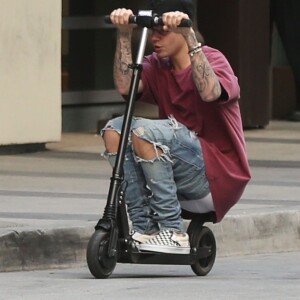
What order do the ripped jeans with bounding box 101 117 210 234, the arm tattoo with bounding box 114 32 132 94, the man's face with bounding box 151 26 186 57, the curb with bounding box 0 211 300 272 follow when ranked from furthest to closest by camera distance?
the curb with bounding box 0 211 300 272
the arm tattoo with bounding box 114 32 132 94
the man's face with bounding box 151 26 186 57
the ripped jeans with bounding box 101 117 210 234

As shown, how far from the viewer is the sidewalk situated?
290 inches

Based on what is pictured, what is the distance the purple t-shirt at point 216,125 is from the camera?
6.69 m

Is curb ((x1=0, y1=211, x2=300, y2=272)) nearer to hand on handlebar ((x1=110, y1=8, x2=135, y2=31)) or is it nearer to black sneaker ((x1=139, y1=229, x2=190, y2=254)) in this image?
black sneaker ((x1=139, y1=229, x2=190, y2=254))

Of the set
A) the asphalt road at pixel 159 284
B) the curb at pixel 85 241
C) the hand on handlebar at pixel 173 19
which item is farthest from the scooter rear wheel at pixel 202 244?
the hand on handlebar at pixel 173 19

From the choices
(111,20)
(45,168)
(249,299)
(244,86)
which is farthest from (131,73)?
(244,86)

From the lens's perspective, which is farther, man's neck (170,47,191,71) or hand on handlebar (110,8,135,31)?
man's neck (170,47,191,71)

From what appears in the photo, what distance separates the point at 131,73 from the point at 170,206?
2.26ft

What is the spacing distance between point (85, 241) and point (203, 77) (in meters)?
1.49

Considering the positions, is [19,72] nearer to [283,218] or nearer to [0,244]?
[283,218]

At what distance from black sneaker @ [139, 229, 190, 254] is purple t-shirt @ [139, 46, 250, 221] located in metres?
0.24

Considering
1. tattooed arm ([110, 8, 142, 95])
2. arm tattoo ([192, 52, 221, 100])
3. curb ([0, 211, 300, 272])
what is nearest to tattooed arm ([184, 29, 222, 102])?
arm tattoo ([192, 52, 221, 100])

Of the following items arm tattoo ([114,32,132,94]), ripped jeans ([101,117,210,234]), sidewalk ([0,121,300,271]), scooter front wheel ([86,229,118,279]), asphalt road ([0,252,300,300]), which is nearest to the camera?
asphalt road ([0,252,300,300])

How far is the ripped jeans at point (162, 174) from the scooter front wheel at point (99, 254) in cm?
26

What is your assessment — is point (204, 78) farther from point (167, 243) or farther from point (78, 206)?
point (78, 206)
